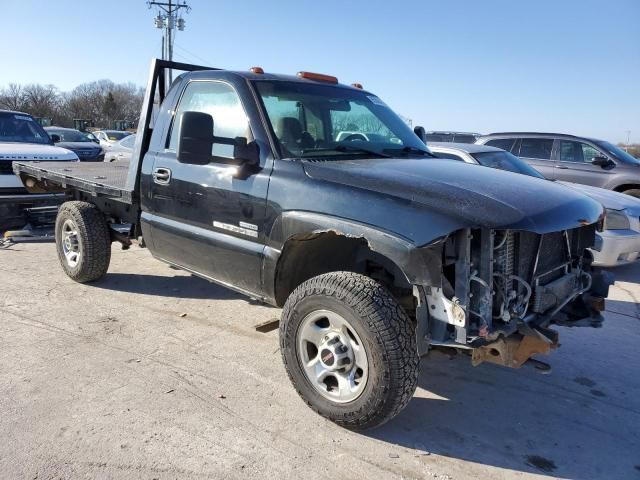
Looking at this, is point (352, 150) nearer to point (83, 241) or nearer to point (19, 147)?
point (83, 241)

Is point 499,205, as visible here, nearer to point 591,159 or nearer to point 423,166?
point 423,166

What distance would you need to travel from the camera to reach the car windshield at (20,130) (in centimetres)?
913

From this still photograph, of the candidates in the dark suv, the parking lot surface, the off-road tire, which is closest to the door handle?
the parking lot surface

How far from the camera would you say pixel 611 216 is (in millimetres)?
6816

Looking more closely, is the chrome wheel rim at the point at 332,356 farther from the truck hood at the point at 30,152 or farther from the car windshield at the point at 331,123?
the truck hood at the point at 30,152

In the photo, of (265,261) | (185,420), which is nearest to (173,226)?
(265,261)

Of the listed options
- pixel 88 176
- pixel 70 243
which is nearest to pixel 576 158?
pixel 88 176

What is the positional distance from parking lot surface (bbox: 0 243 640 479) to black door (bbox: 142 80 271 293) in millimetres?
700

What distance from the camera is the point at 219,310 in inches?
199

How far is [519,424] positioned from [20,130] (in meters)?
9.38

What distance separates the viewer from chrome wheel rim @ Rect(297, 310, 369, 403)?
3.01 metres

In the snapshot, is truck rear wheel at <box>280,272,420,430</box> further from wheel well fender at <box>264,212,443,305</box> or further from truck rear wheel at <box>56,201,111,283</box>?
truck rear wheel at <box>56,201,111,283</box>

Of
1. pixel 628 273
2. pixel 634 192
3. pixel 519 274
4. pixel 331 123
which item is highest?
pixel 331 123

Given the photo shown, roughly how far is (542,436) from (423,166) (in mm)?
1806
